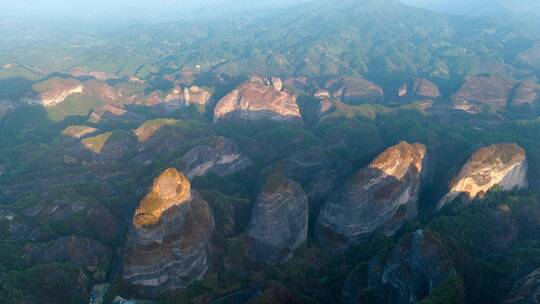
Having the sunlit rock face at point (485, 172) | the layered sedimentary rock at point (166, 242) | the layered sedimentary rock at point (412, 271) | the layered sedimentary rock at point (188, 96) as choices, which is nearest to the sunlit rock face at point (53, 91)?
the layered sedimentary rock at point (188, 96)

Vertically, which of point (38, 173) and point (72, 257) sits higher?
point (72, 257)

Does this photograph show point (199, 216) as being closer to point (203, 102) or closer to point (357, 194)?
point (357, 194)

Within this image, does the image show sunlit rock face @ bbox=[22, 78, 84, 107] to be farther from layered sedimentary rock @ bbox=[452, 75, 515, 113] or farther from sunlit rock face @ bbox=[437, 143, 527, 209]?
layered sedimentary rock @ bbox=[452, 75, 515, 113]

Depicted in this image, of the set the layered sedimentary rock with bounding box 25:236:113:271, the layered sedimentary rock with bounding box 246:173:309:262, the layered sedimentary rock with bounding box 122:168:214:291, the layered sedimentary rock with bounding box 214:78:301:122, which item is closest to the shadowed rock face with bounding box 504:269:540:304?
the layered sedimentary rock with bounding box 246:173:309:262

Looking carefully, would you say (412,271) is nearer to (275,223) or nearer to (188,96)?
(275,223)

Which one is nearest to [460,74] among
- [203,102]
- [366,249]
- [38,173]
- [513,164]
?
[203,102]

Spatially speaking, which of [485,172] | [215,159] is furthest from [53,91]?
[485,172]

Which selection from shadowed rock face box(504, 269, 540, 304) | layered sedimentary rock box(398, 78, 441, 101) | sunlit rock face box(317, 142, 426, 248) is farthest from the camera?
layered sedimentary rock box(398, 78, 441, 101)
